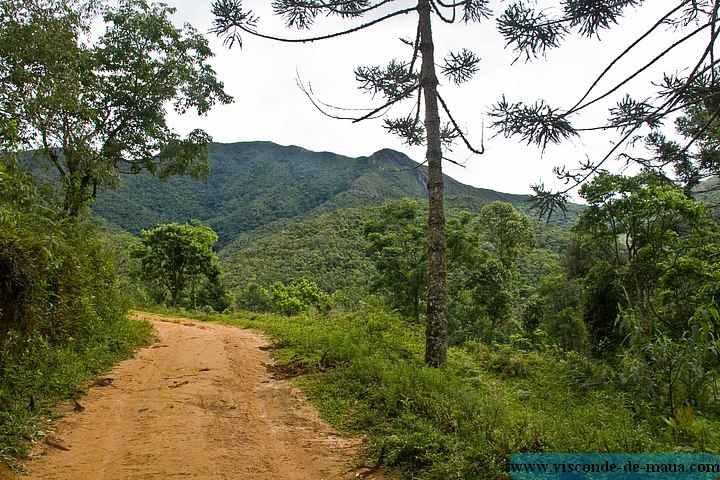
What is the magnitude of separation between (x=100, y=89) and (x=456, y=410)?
13.5m

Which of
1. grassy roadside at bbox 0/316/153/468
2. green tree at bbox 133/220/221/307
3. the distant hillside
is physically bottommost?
grassy roadside at bbox 0/316/153/468

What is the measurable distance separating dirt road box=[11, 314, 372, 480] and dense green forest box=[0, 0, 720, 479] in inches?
13.4

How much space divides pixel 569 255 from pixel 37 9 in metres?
26.2

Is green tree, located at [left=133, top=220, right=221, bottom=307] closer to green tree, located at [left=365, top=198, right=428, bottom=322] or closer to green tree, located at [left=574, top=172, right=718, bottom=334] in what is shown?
green tree, located at [left=365, top=198, right=428, bottom=322]

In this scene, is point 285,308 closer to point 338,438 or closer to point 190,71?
point 190,71

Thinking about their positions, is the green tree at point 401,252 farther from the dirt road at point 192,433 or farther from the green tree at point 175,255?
the dirt road at point 192,433

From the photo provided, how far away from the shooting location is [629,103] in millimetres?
3377

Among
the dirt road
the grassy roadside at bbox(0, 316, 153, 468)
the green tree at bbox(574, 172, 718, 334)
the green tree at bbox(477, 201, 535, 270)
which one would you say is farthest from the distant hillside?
the dirt road

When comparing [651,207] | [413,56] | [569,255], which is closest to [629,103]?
[413,56]

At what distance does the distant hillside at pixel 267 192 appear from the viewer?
66.8 metres

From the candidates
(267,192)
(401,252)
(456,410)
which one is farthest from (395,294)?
(267,192)

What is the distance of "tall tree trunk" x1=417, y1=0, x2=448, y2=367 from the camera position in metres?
7.08

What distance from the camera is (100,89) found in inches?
511

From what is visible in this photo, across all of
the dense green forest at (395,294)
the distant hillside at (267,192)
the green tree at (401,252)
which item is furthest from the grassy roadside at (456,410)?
the distant hillside at (267,192)
